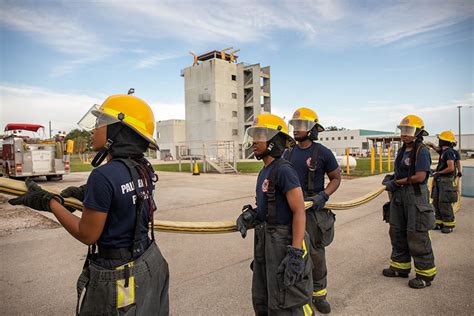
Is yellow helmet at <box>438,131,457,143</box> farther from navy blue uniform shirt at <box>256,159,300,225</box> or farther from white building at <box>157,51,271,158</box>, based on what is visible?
white building at <box>157,51,271,158</box>

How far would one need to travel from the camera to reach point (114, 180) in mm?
1788

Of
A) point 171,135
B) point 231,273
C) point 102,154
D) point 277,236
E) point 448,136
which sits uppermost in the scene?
point 171,135

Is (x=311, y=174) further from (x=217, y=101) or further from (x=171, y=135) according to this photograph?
(x=171, y=135)

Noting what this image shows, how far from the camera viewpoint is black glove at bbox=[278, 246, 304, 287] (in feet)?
7.84

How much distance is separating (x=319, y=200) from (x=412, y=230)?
1.62 meters

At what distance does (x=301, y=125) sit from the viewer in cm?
376

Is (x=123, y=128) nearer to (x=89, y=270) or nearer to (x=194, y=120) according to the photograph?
(x=89, y=270)

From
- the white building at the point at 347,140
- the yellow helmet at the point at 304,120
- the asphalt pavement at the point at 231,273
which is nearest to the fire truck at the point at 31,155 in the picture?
the asphalt pavement at the point at 231,273

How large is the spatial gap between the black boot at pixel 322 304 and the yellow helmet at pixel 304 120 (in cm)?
185

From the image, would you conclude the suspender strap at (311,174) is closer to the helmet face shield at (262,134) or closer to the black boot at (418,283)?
the helmet face shield at (262,134)

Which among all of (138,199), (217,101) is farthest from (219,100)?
(138,199)

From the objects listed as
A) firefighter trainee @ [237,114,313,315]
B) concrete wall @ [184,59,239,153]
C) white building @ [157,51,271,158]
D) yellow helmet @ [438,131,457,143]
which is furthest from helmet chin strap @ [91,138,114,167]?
concrete wall @ [184,59,239,153]

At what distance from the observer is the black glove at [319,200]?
3293 mm

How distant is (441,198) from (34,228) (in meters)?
8.79
